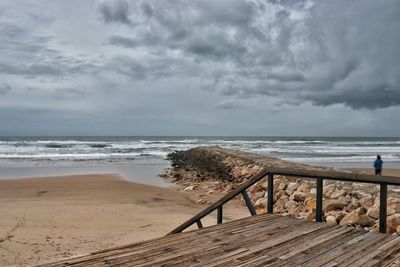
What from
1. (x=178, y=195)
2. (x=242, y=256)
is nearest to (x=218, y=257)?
(x=242, y=256)

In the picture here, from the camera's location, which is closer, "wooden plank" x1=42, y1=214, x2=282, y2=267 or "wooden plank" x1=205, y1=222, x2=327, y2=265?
"wooden plank" x1=42, y1=214, x2=282, y2=267

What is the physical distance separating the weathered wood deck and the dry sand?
3631mm

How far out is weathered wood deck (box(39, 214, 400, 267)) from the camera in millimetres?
3594

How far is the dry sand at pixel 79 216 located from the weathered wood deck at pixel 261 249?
143 inches

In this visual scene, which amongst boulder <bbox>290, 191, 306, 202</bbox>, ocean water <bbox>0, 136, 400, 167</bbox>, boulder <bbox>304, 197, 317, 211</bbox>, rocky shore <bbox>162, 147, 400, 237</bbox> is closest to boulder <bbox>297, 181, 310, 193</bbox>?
rocky shore <bbox>162, 147, 400, 237</bbox>

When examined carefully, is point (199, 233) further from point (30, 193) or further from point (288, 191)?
point (30, 193)

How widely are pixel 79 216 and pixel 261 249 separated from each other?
771 cm

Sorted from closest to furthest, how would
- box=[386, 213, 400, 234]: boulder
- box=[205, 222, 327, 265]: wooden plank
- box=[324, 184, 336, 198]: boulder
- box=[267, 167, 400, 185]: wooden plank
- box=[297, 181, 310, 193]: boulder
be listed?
box=[205, 222, 327, 265]: wooden plank < box=[267, 167, 400, 185]: wooden plank < box=[386, 213, 400, 234]: boulder < box=[324, 184, 336, 198]: boulder < box=[297, 181, 310, 193]: boulder

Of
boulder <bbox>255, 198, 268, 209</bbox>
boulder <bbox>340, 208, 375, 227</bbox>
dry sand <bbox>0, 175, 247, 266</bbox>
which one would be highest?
boulder <bbox>340, 208, 375, 227</bbox>

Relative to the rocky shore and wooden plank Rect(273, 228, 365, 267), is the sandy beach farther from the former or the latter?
wooden plank Rect(273, 228, 365, 267)

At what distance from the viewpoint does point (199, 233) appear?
471cm

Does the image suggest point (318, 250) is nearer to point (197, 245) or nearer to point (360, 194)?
point (197, 245)

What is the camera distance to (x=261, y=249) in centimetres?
404

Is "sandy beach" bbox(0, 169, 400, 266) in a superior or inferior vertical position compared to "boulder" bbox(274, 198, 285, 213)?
inferior
